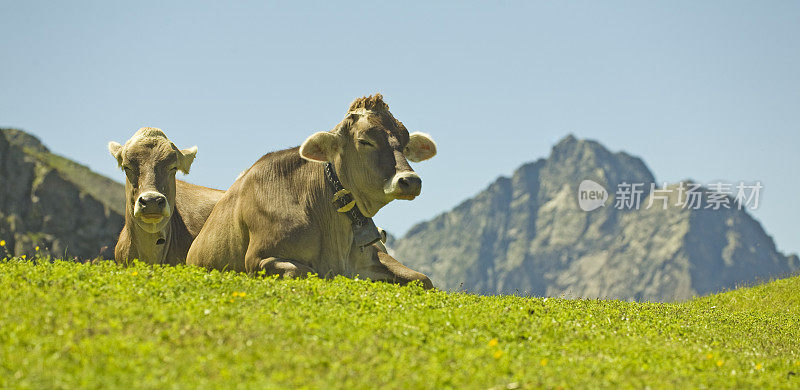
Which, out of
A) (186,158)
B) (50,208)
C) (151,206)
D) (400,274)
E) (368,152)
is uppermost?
(368,152)

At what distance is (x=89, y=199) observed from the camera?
406 feet

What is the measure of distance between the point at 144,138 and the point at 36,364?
8108 mm

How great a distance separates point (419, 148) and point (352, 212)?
5.75 ft

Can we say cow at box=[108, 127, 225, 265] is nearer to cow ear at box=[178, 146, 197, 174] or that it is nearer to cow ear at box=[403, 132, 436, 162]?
cow ear at box=[178, 146, 197, 174]

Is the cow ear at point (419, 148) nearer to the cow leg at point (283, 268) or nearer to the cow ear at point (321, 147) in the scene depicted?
the cow ear at point (321, 147)

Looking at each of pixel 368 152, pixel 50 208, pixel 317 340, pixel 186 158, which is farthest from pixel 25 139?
pixel 317 340

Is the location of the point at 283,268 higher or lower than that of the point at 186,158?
lower

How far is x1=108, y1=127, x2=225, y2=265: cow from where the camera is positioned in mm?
14141

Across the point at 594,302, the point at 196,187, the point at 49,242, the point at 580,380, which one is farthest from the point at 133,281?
the point at 49,242

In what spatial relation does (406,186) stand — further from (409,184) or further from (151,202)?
Result: (151,202)

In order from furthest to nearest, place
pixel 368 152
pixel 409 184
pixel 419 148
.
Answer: pixel 419 148 → pixel 368 152 → pixel 409 184

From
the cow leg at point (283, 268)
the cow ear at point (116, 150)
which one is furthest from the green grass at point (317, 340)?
the cow ear at point (116, 150)

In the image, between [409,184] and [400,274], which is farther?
→ [400,274]

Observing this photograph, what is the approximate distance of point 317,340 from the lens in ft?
28.4
